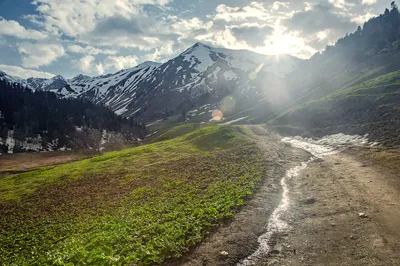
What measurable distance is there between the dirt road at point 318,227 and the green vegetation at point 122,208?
200 centimetres

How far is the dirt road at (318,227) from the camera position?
14.7 meters

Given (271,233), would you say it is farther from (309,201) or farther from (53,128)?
(53,128)

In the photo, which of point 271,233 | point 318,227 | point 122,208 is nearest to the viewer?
point 271,233

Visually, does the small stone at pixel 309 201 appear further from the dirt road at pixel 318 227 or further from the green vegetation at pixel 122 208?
the green vegetation at pixel 122 208

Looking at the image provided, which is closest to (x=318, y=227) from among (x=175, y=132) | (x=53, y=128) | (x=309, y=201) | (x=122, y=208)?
(x=309, y=201)

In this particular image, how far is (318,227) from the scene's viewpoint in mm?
18375

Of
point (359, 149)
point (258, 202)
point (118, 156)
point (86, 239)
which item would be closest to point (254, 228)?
point (258, 202)

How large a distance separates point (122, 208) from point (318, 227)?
62.1 ft

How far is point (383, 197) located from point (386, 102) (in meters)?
59.3

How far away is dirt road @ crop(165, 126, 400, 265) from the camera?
1472 centimetres

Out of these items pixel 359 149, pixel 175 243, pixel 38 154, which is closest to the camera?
pixel 175 243

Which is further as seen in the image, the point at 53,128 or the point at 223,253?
the point at 53,128

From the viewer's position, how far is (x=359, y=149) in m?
45.3

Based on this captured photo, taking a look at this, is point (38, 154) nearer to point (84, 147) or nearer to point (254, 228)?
point (84, 147)
